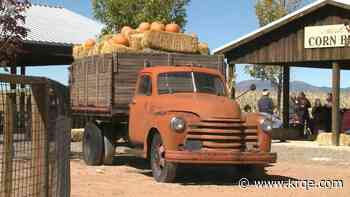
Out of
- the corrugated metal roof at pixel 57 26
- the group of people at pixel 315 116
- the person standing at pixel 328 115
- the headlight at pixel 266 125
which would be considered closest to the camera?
the headlight at pixel 266 125

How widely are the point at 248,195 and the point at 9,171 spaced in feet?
19.3

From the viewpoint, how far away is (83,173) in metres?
13.3

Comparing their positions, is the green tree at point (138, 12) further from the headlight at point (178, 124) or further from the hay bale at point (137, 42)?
the headlight at point (178, 124)

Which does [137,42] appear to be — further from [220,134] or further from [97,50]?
[220,134]

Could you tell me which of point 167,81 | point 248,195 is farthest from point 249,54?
point 248,195

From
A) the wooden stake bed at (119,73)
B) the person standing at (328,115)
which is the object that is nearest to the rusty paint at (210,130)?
the wooden stake bed at (119,73)

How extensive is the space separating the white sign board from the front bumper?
29.8 feet

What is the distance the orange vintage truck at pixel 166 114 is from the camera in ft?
36.9

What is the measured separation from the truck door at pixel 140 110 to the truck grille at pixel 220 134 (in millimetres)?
1241

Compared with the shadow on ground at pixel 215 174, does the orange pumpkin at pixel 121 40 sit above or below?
above

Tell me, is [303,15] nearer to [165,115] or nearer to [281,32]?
[281,32]

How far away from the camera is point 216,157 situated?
11.1 m

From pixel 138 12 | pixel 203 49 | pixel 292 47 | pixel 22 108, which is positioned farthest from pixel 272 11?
pixel 22 108

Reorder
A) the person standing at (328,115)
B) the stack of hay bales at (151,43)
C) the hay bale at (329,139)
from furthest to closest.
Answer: the person standing at (328,115), the hay bale at (329,139), the stack of hay bales at (151,43)
